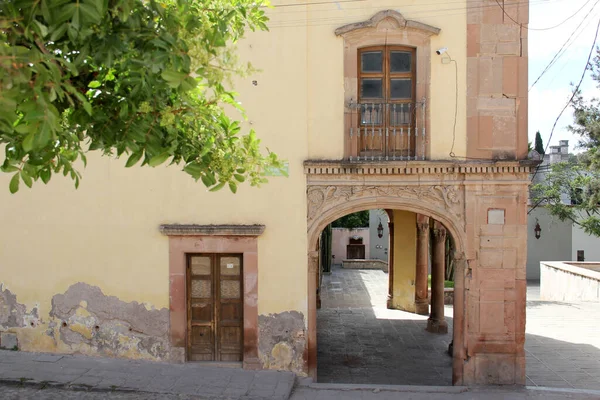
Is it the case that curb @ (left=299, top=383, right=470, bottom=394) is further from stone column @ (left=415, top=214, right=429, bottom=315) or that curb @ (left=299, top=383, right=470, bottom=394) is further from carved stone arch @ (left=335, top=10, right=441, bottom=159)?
stone column @ (left=415, top=214, right=429, bottom=315)

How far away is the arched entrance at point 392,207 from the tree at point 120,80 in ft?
13.8

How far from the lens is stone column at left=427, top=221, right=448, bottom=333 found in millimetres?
12664

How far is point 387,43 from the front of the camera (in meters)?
8.56

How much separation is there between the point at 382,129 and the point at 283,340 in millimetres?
3578

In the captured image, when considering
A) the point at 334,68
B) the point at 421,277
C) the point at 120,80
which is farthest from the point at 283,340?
the point at 421,277

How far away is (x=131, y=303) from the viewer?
883cm

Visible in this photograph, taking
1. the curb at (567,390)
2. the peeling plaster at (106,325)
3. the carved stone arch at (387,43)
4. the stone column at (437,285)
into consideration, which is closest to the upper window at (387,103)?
the carved stone arch at (387,43)

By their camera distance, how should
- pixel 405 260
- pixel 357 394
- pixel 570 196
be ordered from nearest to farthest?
1. pixel 357 394
2. pixel 405 260
3. pixel 570 196

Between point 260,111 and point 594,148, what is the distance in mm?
15404

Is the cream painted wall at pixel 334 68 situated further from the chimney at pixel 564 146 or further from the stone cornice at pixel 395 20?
the chimney at pixel 564 146

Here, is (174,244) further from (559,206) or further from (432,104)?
(559,206)

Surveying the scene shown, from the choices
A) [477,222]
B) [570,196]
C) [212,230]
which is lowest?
[212,230]

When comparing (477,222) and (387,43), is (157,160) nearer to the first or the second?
(387,43)

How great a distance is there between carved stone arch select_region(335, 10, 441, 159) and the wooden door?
8.53ft
